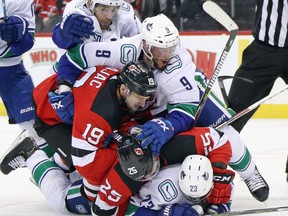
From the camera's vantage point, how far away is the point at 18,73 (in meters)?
4.75

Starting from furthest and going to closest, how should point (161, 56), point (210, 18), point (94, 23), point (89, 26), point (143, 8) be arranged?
point (143, 8) < point (210, 18) < point (94, 23) < point (89, 26) < point (161, 56)

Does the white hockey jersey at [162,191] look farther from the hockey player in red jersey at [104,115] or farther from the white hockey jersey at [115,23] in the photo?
the white hockey jersey at [115,23]

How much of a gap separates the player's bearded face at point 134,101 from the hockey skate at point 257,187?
720mm

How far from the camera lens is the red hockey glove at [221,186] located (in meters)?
3.64

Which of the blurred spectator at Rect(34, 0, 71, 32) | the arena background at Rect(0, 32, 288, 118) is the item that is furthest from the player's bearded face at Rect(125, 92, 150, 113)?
the blurred spectator at Rect(34, 0, 71, 32)

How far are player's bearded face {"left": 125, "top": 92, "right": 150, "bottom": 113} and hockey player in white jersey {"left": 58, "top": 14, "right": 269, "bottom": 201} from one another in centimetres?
8

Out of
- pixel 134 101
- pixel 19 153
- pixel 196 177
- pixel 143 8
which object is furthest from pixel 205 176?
pixel 143 8

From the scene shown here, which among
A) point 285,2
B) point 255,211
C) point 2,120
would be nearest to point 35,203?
point 255,211

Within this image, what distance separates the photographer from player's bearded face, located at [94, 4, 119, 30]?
404 centimetres

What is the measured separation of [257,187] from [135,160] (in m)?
0.79

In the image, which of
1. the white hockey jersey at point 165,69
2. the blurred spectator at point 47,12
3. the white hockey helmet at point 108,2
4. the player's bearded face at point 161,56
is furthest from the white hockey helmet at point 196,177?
the blurred spectator at point 47,12

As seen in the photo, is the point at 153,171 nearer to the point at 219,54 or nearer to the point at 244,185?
the point at 244,185

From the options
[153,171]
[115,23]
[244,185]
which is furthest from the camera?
[244,185]

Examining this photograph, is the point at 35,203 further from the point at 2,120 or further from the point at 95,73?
the point at 2,120
